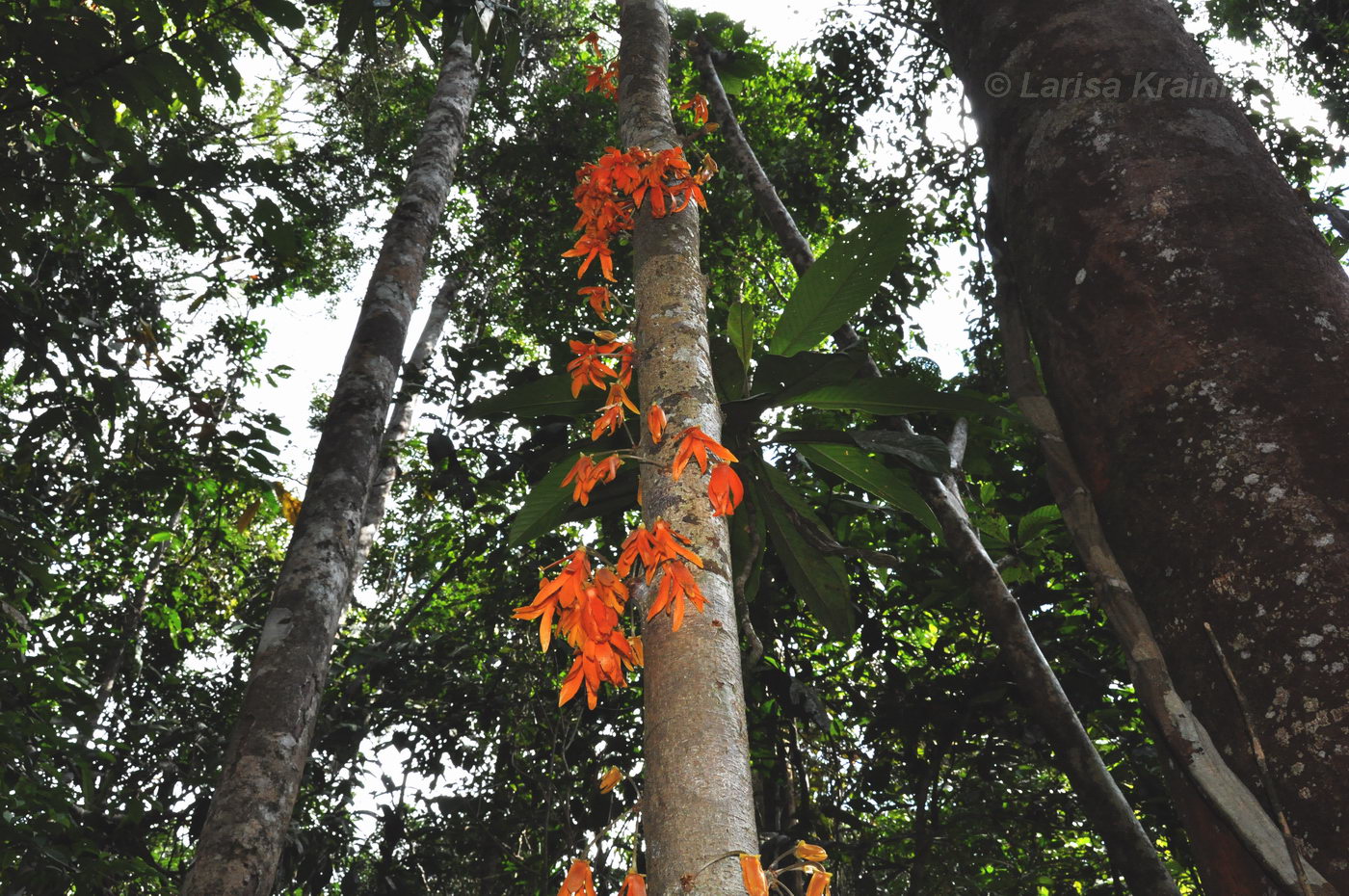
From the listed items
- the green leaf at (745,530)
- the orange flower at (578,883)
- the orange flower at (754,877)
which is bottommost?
the orange flower at (754,877)

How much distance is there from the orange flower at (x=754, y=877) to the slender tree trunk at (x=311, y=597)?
2161 mm

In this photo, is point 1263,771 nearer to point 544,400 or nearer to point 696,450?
point 696,450

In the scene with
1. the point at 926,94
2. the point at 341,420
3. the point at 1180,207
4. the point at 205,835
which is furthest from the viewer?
the point at 926,94

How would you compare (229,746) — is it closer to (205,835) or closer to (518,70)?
(205,835)

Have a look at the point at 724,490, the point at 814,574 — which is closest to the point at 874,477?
the point at 814,574

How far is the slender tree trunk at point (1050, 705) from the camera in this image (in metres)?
1.78

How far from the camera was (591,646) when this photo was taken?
4.26 ft

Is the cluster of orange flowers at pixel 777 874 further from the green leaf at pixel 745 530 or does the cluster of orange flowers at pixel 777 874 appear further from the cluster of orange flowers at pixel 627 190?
the green leaf at pixel 745 530

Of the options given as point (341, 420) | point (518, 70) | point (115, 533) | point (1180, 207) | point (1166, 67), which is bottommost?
point (1180, 207)

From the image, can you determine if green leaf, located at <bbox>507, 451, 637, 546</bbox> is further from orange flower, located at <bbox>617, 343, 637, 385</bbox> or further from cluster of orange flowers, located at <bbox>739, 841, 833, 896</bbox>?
cluster of orange flowers, located at <bbox>739, 841, 833, 896</bbox>

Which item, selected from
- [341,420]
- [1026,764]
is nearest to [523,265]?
[341,420]

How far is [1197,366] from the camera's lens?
1.30 meters

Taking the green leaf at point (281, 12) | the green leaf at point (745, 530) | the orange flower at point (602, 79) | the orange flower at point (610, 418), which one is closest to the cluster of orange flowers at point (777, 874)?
the orange flower at point (610, 418)

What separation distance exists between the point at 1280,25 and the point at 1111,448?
19.5ft
